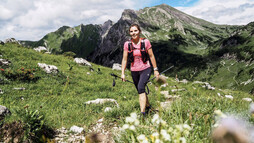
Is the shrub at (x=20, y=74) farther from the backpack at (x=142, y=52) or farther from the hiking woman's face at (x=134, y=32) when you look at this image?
the hiking woman's face at (x=134, y=32)

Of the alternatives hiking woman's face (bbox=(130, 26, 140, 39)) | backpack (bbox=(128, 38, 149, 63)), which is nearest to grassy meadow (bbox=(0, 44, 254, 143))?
backpack (bbox=(128, 38, 149, 63))

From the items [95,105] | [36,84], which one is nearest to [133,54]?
[95,105]

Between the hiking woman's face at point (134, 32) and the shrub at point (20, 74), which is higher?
the hiking woman's face at point (134, 32)

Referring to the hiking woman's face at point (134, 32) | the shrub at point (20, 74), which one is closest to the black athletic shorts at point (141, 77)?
the hiking woman's face at point (134, 32)

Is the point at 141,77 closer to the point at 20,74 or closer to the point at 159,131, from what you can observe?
the point at 159,131

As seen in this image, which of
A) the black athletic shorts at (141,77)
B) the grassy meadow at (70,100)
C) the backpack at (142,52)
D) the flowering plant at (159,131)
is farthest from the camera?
the backpack at (142,52)

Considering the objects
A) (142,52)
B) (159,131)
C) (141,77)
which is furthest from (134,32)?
(159,131)

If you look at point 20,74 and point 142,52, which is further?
point 20,74

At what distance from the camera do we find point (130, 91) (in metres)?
12.3

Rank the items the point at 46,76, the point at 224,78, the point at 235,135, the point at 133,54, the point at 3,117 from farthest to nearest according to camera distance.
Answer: the point at 224,78, the point at 46,76, the point at 133,54, the point at 3,117, the point at 235,135

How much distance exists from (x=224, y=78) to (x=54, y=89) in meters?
211

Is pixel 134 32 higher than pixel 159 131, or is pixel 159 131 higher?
pixel 134 32

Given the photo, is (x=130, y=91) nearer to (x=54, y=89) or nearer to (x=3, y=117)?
(x=54, y=89)

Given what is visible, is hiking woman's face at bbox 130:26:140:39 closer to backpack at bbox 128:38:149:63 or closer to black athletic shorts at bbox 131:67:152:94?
backpack at bbox 128:38:149:63
